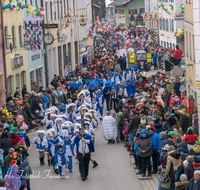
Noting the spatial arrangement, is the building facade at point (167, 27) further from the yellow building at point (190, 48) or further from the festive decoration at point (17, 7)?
the yellow building at point (190, 48)

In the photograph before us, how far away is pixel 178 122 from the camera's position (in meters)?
16.3

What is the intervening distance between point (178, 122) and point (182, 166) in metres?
5.42

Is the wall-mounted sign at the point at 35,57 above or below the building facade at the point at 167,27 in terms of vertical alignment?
below

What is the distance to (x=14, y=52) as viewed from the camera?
28.5 meters

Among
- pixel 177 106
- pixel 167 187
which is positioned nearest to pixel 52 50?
pixel 177 106

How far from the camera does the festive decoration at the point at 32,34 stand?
27859mm

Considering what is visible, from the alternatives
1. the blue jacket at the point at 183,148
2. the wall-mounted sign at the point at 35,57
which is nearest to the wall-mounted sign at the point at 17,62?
the wall-mounted sign at the point at 35,57

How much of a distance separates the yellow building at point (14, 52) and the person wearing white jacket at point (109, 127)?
907 cm

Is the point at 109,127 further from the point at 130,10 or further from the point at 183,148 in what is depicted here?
the point at 130,10

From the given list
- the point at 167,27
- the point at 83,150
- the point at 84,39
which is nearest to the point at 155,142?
the point at 83,150

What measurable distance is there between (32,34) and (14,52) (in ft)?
4.90

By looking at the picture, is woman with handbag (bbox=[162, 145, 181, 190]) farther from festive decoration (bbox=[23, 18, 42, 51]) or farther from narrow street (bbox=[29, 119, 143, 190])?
festive decoration (bbox=[23, 18, 42, 51])

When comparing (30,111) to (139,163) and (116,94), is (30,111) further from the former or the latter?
(139,163)

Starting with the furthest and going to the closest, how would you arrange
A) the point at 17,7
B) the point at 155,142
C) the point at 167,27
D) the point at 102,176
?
the point at 167,27 → the point at 17,7 → the point at 102,176 → the point at 155,142
